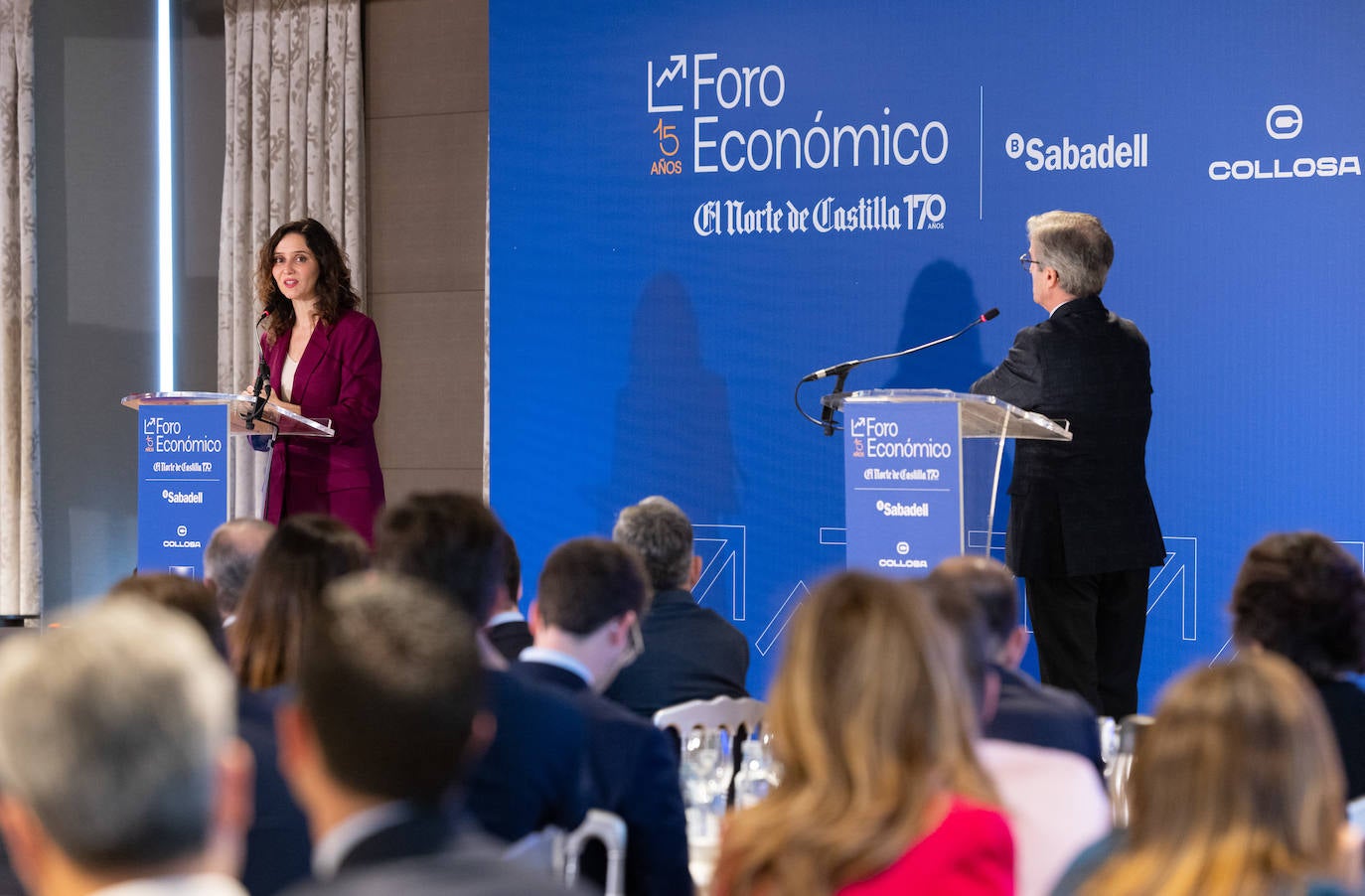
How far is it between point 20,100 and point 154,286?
3.56 ft

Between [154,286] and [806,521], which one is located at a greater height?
[154,286]

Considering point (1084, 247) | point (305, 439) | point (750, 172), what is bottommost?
point (305, 439)

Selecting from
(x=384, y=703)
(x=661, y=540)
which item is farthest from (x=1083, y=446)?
(x=384, y=703)

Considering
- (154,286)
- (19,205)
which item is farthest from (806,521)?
(19,205)

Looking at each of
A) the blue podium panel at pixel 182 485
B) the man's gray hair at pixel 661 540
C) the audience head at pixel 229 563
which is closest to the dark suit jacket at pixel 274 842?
the audience head at pixel 229 563

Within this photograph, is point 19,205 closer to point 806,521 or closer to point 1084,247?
point 806,521

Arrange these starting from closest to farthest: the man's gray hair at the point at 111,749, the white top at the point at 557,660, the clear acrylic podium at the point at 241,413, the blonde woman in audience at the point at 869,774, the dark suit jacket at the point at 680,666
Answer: the man's gray hair at the point at 111,749 → the blonde woman in audience at the point at 869,774 → the white top at the point at 557,660 → the dark suit jacket at the point at 680,666 → the clear acrylic podium at the point at 241,413

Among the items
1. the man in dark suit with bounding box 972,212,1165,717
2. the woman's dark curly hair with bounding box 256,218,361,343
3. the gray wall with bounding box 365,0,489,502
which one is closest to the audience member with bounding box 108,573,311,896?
the man in dark suit with bounding box 972,212,1165,717

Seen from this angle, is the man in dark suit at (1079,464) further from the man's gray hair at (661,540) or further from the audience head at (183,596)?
the audience head at (183,596)

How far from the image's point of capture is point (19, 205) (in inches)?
309

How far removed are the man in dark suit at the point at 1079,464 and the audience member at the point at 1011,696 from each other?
2181 millimetres

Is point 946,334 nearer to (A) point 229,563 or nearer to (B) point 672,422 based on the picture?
(B) point 672,422

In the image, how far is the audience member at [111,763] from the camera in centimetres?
119

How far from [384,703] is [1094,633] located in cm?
410
